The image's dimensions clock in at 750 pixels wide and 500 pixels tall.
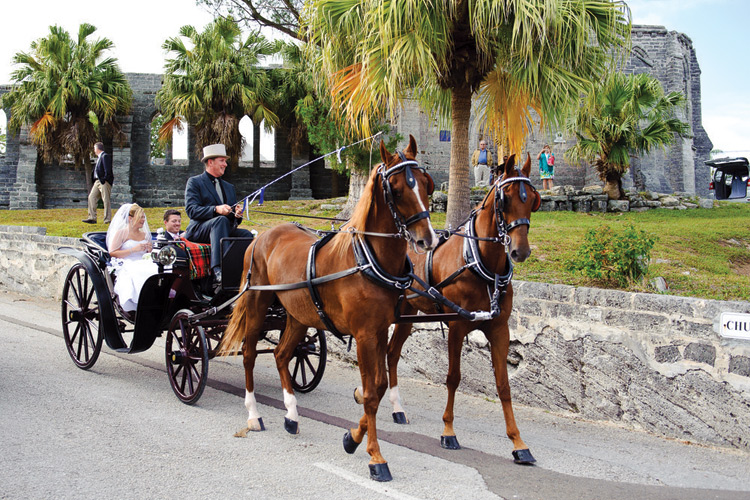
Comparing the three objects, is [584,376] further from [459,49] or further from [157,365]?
[459,49]

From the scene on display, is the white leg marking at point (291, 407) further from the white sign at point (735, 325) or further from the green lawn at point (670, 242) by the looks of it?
the white sign at point (735, 325)

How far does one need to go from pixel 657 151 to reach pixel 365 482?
28933 millimetres

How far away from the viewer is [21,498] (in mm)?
4078

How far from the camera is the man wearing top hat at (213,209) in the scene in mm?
6832

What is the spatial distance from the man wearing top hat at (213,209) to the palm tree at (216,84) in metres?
18.3

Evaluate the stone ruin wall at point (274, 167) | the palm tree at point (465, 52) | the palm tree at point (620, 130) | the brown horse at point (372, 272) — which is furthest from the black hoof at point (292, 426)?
the stone ruin wall at point (274, 167)

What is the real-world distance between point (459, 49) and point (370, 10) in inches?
65.5

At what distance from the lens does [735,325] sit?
5324 millimetres

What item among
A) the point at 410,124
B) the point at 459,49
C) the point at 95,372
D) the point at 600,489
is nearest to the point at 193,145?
the point at 410,124

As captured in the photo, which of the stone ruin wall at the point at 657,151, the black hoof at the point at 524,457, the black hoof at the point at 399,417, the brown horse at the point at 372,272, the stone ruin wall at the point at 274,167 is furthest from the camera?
the stone ruin wall at the point at 274,167

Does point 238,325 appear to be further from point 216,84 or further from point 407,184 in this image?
point 216,84

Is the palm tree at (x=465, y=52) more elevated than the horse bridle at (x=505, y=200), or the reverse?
the palm tree at (x=465, y=52)

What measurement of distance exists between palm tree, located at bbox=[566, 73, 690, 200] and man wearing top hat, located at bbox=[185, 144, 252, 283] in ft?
47.6

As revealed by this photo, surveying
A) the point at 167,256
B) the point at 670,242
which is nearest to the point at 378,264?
the point at 167,256
